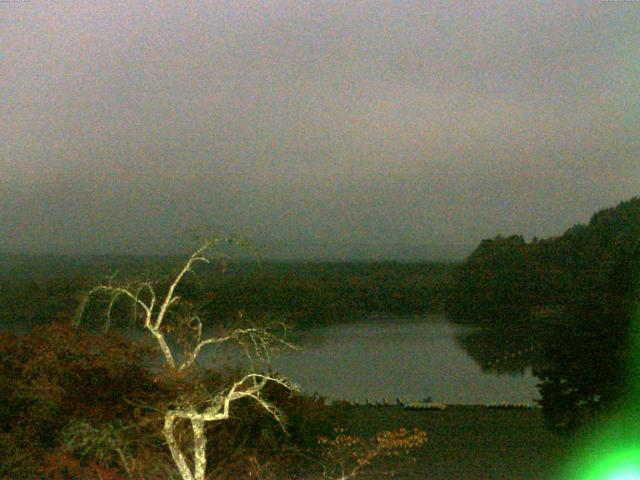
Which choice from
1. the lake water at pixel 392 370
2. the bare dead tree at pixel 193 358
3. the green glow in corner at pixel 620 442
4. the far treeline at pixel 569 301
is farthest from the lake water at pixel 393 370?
the bare dead tree at pixel 193 358

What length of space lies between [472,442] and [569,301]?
1355 centimetres

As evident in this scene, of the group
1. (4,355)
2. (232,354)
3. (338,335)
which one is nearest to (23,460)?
(4,355)

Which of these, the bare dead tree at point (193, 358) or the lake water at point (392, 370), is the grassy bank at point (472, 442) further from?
the bare dead tree at point (193, 358)

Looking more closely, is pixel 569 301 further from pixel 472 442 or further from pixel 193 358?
pixel 193 358

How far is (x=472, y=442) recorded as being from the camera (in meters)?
9.88

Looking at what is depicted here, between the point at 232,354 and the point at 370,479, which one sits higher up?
the point at 232,354

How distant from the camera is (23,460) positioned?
23.1 feet

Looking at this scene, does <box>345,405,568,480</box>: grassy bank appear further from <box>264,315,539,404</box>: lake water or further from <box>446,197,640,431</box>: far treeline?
<box>264,315,539,404</box>: lake water

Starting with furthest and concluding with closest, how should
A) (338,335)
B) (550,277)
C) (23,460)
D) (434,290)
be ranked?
1. (434,290)
2. (550,277)
3. (338,335)
4. (23,460)

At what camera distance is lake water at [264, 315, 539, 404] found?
50.8ft

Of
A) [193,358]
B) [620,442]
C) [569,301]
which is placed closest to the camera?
[193,358]

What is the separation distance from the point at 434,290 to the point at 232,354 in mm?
29793

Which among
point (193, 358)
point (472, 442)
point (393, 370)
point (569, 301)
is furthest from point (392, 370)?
point (193, 358)

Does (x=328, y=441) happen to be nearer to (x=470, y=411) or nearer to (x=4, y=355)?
(x=4, y=355)
